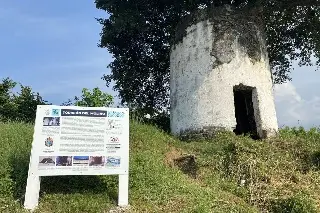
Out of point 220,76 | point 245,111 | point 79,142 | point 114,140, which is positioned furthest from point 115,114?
point 245,111

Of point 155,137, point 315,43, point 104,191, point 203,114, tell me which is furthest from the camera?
point 315,43

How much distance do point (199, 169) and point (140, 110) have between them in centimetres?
728

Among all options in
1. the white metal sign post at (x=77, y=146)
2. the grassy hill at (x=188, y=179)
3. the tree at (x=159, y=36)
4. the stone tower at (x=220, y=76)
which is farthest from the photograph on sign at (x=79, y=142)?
the tree at (x=159, y=36)

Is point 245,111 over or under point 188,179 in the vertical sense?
over

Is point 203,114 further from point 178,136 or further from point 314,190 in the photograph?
point 314,190

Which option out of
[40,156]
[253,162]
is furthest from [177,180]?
[40,156]

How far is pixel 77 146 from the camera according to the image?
6781mm

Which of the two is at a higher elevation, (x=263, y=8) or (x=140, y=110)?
(x=263, y=8)

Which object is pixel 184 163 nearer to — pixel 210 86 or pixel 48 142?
pixel 48 142

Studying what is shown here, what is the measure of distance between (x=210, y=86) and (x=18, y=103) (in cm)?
746

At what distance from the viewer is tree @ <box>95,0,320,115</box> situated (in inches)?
540

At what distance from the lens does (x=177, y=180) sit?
778 cm

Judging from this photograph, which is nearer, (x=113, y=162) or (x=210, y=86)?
(x=113, y=162)

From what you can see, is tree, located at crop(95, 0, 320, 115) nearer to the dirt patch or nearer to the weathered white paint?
the weathered white paint
